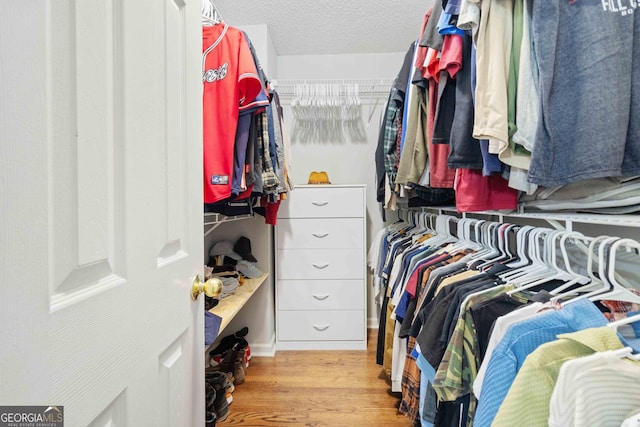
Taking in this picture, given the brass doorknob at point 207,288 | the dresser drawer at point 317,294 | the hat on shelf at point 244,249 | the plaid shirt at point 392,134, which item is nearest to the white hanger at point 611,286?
the brass doorknob at point 207,288

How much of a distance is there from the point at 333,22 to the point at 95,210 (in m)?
2.30

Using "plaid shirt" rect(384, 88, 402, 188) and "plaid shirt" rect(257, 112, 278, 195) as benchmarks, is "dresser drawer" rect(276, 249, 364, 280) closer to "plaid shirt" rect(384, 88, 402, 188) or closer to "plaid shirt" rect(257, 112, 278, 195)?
"plaid shirt" rect(384, 88, 402, 188)

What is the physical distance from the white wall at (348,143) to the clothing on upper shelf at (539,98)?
1.68 meters

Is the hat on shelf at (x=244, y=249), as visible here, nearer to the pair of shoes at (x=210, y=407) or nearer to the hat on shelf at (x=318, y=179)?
the hat on shelf at (x=318, y=179)

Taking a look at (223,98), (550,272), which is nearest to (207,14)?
(223,98)

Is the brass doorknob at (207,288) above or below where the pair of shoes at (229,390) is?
above

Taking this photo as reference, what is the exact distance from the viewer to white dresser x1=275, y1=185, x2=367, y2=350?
7.39 ft

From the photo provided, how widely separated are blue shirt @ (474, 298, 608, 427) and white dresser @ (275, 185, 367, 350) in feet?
5.66

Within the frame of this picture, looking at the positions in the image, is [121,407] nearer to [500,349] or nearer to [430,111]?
[500,349]

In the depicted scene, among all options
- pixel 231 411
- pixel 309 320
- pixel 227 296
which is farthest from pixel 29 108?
pixel 309 320

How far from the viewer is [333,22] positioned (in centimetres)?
219

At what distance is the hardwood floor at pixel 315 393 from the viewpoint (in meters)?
1.51

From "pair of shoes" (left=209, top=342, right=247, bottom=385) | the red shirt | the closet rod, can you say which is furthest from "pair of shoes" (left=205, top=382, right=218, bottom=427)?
the closet rod

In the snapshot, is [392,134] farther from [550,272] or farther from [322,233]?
[550,272]
